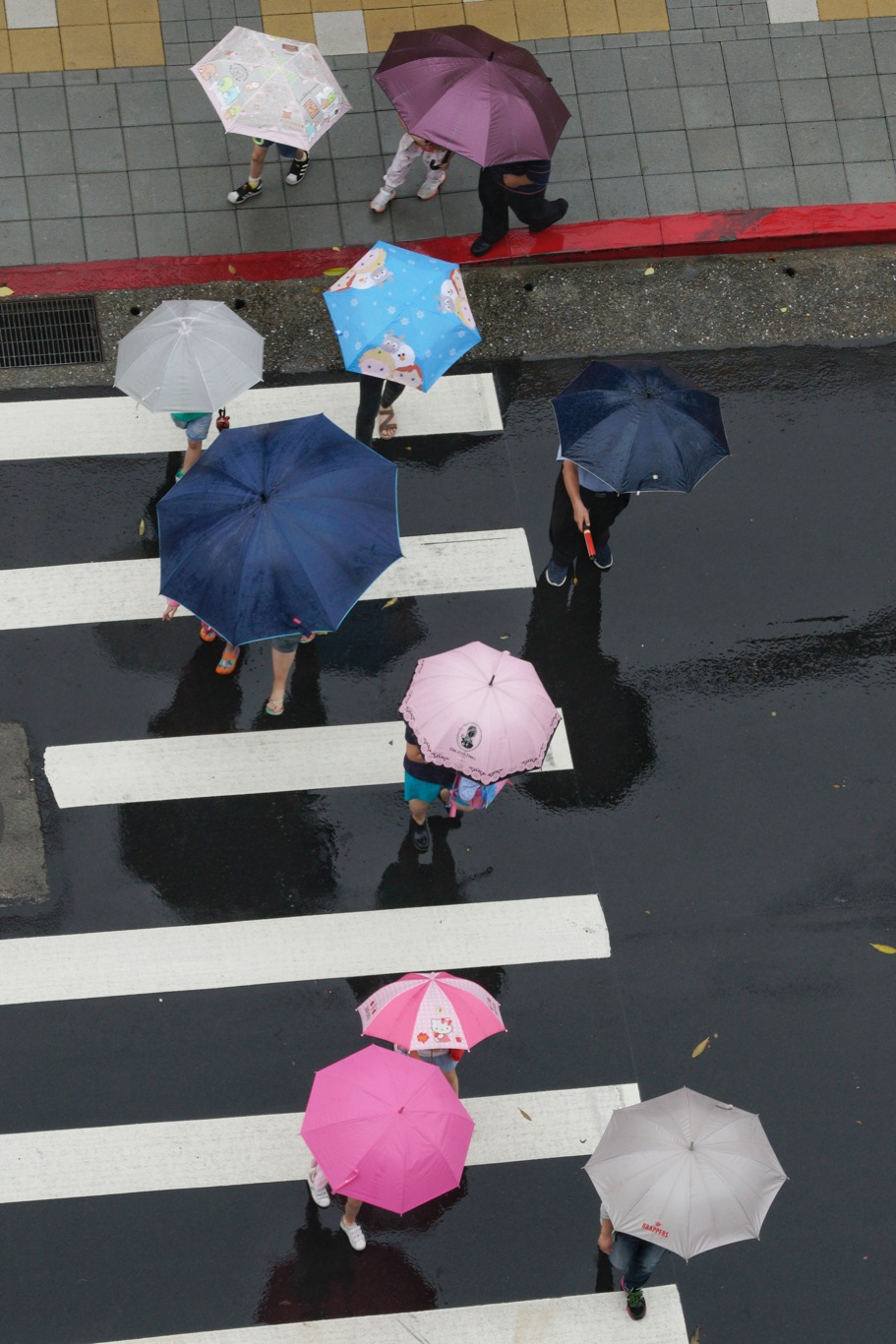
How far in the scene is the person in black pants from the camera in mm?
10625

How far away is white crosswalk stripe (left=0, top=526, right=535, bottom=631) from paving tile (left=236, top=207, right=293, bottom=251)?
9.43ft

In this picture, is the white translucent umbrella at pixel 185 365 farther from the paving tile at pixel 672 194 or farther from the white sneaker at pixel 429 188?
the paving tile at pixel 672 194

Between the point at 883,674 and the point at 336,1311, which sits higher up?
the point at 883,674

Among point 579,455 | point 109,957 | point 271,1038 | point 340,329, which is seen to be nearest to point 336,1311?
point 271,1038

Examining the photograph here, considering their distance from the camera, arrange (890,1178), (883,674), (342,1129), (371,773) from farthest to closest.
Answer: (883,674)
(371,773)
(890,1178)
(342,1129)

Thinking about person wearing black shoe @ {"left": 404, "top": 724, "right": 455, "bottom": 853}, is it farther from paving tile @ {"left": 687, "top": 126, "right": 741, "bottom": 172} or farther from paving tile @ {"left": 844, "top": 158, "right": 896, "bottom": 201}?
paving tile @ {"left": 844, "top": 158, "right": 896, "bottom": 201}

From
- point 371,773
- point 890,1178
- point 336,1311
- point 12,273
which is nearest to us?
point 336,1311

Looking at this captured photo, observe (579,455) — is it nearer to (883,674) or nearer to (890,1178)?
(883,674)

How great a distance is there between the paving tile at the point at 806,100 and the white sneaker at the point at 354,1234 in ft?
32.1

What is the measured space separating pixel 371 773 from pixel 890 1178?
14.2ft

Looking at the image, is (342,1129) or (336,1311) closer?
(342,1129)

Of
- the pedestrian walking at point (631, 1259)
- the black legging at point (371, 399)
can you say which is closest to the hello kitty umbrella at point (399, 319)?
the black legging at point (371, 399)

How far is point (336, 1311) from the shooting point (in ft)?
27.1

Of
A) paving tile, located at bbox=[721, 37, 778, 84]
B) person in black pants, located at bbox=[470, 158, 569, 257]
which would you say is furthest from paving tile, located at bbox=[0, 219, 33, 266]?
paving tile, located at bbox=[721, 37, 778, 84]
